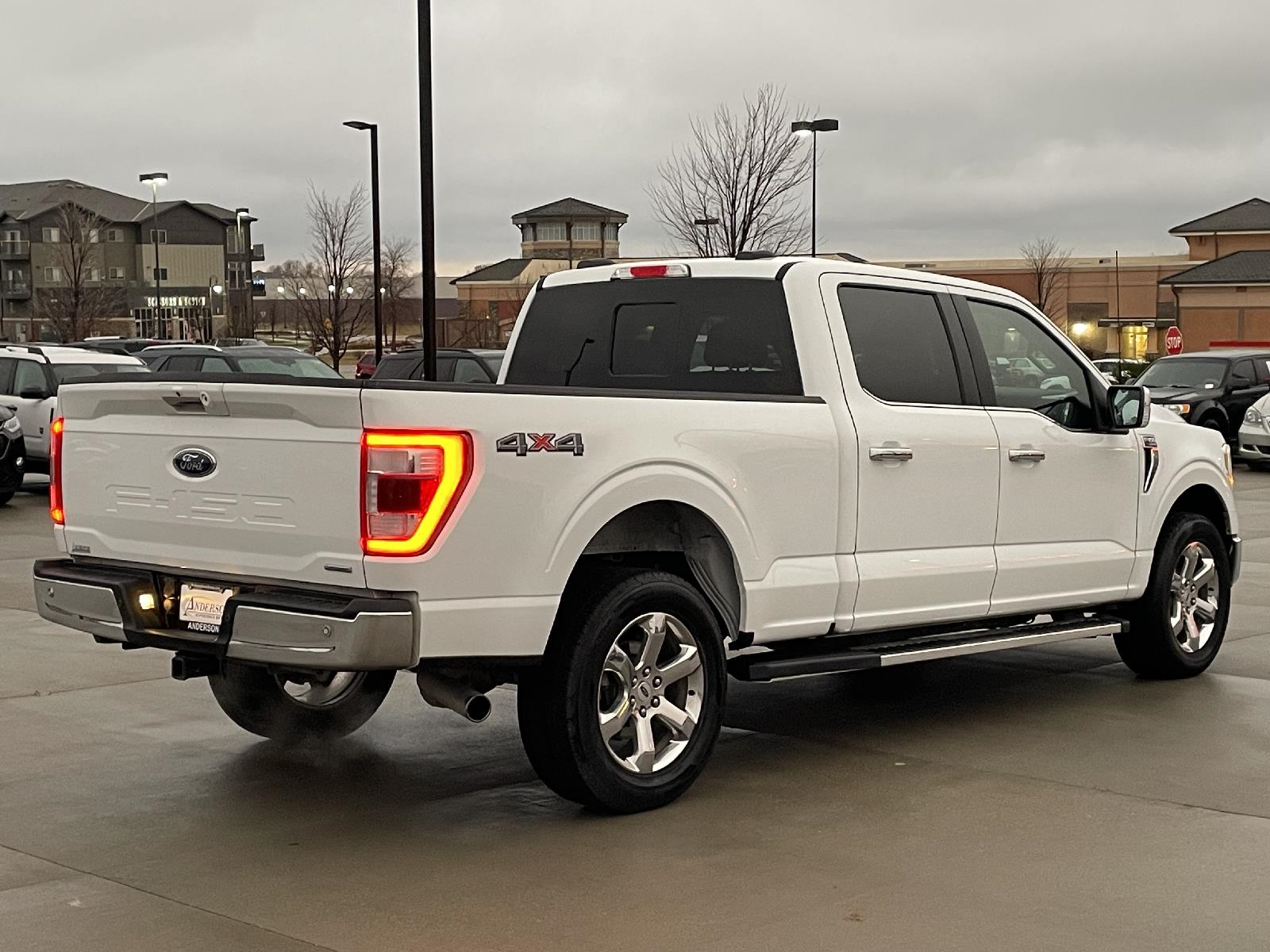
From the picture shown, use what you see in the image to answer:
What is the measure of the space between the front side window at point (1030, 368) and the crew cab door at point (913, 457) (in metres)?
0.28

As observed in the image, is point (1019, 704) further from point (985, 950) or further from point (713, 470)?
point (985, 950)

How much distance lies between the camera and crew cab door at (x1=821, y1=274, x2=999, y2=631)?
7.27 meters

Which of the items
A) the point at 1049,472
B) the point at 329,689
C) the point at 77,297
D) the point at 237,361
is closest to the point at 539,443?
the point at 329,689

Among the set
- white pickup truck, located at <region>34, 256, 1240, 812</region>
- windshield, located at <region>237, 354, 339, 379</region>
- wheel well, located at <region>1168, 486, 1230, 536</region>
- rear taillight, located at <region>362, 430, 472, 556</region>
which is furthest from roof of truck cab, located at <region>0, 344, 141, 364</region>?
rear taillight, located at <region>362, 430, 472, 556</region>

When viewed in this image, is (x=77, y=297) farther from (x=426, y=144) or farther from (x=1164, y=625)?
(x=1164, y=625)

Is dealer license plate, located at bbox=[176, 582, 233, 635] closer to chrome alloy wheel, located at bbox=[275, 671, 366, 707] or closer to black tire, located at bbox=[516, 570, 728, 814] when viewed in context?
black tire, located at bbox=[516, 570, 728, 814]

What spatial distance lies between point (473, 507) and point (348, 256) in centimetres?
4944

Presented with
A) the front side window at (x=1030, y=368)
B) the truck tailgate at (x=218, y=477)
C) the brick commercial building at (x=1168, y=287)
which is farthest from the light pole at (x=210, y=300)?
the truck tailgate at (x=218, y=477)

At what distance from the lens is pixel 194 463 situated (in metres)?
6.20

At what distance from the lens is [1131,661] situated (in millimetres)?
9172

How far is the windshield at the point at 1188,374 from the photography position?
29.5 m

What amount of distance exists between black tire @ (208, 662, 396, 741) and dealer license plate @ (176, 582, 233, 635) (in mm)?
1254

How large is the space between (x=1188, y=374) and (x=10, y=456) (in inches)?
775

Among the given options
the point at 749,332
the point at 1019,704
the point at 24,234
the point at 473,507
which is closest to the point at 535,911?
the point at 473,507
